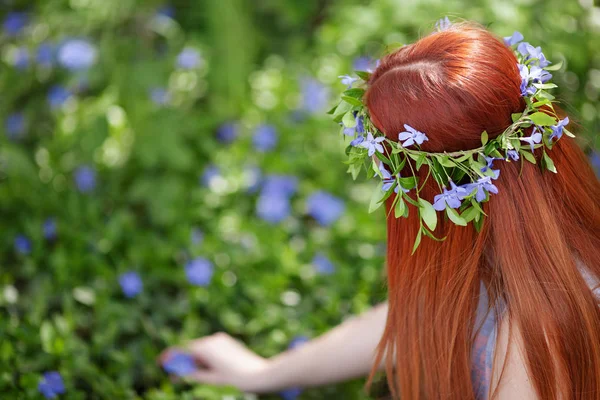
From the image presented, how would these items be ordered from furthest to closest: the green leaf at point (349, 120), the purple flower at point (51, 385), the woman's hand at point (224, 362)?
the woman's hand at point (224, 362) < the purple flower at point (51, 385) < the green leaf at point (349, 120)

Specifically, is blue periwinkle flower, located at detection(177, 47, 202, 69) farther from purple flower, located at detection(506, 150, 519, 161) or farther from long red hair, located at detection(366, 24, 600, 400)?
purple flower, located at detection(506, 150, 519, 161)

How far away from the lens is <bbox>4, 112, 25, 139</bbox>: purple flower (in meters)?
2.29

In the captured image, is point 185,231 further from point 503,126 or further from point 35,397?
point 503,126

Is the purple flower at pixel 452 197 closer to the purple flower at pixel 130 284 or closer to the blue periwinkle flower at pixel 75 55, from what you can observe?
the purple flower at pixel 130 284

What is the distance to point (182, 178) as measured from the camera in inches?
87.0

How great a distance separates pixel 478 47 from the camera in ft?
3.55

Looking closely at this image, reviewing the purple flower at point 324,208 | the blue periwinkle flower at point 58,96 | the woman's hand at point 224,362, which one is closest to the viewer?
the woman's hand at point 224,362

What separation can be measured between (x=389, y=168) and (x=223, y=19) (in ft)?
4.88

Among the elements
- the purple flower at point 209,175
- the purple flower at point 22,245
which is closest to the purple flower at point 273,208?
the purple flower at point 209,175

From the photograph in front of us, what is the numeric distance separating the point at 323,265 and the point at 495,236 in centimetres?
88

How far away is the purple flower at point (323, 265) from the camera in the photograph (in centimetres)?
195

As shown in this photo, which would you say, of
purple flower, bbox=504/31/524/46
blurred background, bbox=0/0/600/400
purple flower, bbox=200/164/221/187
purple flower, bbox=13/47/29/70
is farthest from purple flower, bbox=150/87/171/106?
purple flower, bbox=504/31/524/46

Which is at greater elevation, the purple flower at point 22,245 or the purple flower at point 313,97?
the purple flower at point 313,97

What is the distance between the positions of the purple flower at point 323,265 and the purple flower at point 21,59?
4.32ft
